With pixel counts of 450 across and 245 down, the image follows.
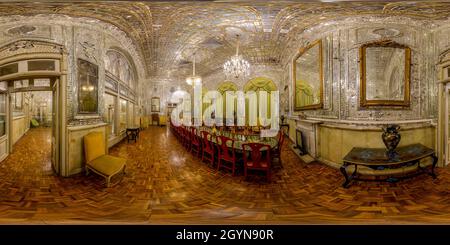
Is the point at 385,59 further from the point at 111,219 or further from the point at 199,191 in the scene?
the point at 111,219

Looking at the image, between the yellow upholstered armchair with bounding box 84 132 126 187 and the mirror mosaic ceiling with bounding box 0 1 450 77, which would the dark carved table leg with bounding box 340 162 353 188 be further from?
the yellow upholstered armchair with bounding box 84 132 126 187

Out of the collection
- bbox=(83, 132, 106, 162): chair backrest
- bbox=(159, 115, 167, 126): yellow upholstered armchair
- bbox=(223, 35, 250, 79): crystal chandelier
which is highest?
bbox=(223, 35, 250, 79): crystal chandelier

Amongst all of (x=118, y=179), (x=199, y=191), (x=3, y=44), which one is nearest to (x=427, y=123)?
(x=199, y=191)

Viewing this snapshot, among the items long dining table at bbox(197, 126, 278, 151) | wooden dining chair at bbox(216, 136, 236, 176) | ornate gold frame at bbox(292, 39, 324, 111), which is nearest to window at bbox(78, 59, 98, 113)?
long dining table at bbox(197, 126, 278, 151)

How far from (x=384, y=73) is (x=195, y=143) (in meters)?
1.55

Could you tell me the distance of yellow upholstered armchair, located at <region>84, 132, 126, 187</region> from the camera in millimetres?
1119

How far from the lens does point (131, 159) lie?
126 cm

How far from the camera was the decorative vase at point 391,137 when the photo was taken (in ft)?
Answer: 3.48

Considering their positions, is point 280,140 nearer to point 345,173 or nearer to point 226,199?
point 345,173

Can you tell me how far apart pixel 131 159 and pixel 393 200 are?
6.74 ft

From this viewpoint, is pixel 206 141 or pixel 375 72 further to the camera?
pixel 206 141

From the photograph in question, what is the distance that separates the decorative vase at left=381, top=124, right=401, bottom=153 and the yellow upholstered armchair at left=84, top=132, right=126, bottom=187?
1.91 metres

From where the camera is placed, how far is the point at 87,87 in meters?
1.13

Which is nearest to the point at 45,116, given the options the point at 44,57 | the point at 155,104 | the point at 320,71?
the point at 44,57
